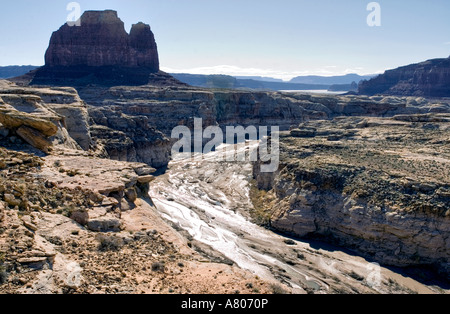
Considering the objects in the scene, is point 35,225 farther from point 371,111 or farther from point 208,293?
point 371,111

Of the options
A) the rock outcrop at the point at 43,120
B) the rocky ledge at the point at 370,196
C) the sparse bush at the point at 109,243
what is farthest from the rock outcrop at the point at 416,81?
the sparse bush at the point at 109,243

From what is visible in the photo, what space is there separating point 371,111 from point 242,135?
36.7 m

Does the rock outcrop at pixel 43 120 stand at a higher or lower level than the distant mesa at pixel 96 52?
lower

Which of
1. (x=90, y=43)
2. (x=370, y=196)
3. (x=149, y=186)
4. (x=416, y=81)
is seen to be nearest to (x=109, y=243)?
(x=149, y=186)

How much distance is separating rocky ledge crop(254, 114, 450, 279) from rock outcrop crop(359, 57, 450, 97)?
463 ft

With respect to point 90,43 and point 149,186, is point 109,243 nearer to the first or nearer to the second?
point 149,186

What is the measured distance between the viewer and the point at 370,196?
88.5 feet

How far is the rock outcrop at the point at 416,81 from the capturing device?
525 feet

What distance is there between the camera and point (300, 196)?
29859 millimetres

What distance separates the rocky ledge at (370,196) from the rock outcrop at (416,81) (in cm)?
14109

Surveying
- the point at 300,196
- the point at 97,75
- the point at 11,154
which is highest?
the point at 97,75

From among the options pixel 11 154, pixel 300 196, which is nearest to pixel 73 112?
pixel 11 154

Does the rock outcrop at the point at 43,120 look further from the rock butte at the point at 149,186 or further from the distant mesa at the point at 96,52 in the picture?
the distant mesa at the point at 96,52
